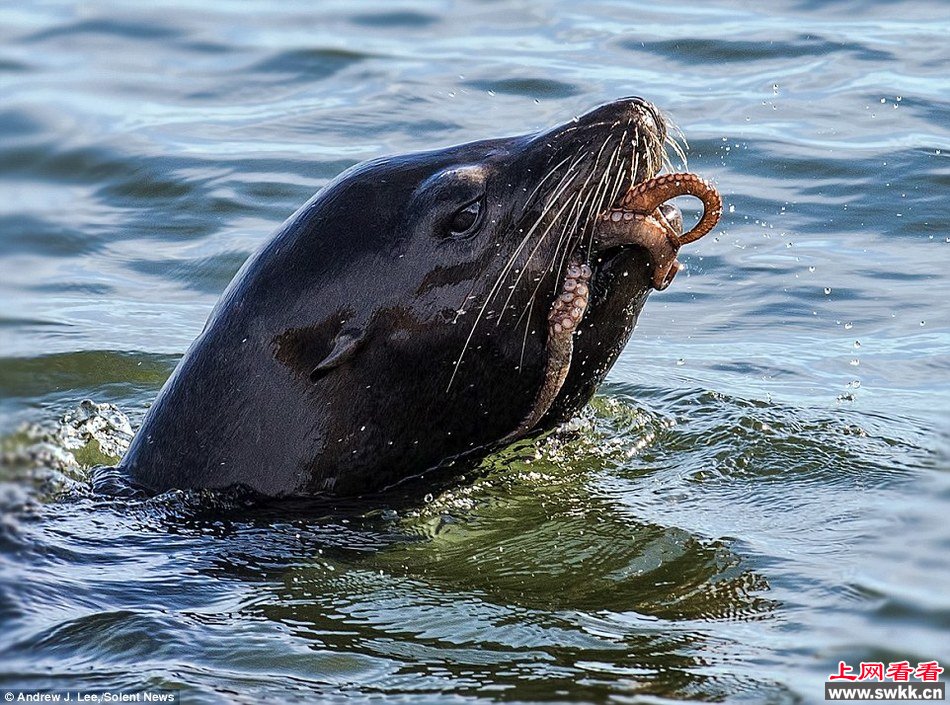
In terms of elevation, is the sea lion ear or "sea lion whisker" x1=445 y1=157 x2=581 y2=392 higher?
"sea lion whisker" x1=445 y1=157 x2=581 y2=392

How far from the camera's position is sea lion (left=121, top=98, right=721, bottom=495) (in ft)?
19.3

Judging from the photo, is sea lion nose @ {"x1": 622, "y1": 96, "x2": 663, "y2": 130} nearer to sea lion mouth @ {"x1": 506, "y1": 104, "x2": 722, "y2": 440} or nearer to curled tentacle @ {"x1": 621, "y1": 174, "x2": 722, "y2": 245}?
sea lion mouth @ {"x1": 506, "y1": 104, "x2": 722, "y2": 440}

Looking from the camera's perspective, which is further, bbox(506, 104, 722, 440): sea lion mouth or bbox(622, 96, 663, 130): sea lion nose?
bbox(622, 96, 663, 130): sea lion nose

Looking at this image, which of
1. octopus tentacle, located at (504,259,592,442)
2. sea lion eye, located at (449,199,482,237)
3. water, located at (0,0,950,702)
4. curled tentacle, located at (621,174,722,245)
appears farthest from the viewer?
sea lion eye, located at (449,199,482,237)

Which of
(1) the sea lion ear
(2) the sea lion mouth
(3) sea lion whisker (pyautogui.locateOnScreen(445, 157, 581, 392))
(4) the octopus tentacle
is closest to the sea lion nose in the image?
(2) the sea lion mouth

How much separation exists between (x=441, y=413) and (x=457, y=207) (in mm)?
750

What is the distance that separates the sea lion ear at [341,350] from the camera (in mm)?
5977

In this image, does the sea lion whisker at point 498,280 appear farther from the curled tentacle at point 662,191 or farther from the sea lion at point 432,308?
the curled tentacle at point 662,191

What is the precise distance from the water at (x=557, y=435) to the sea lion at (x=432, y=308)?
0.24 metres

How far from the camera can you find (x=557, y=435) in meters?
6.60

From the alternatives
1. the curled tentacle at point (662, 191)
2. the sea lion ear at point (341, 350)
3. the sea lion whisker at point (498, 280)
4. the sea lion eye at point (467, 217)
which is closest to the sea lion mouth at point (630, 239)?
the curled tentacle at point (662, 191)

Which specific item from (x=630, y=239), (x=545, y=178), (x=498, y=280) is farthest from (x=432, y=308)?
(x=630, y=239)

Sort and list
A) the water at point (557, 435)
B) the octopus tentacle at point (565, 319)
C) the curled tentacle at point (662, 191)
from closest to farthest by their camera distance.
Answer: the water at point (557, 435) < the curled tentacle at point (662, 191) < the octopus tentacle at point (565, 319)

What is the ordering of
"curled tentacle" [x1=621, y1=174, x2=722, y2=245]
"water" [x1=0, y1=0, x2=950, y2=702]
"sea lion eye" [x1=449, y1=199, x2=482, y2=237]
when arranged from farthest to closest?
"sea lion eye" [x1=449, y1=199, x2=482, y2=237] < "curled tentacle" [x1=621, y1=174, x2=722, y2=245] < "water" [x1=0, y1=0, x2=950, y2=702]
